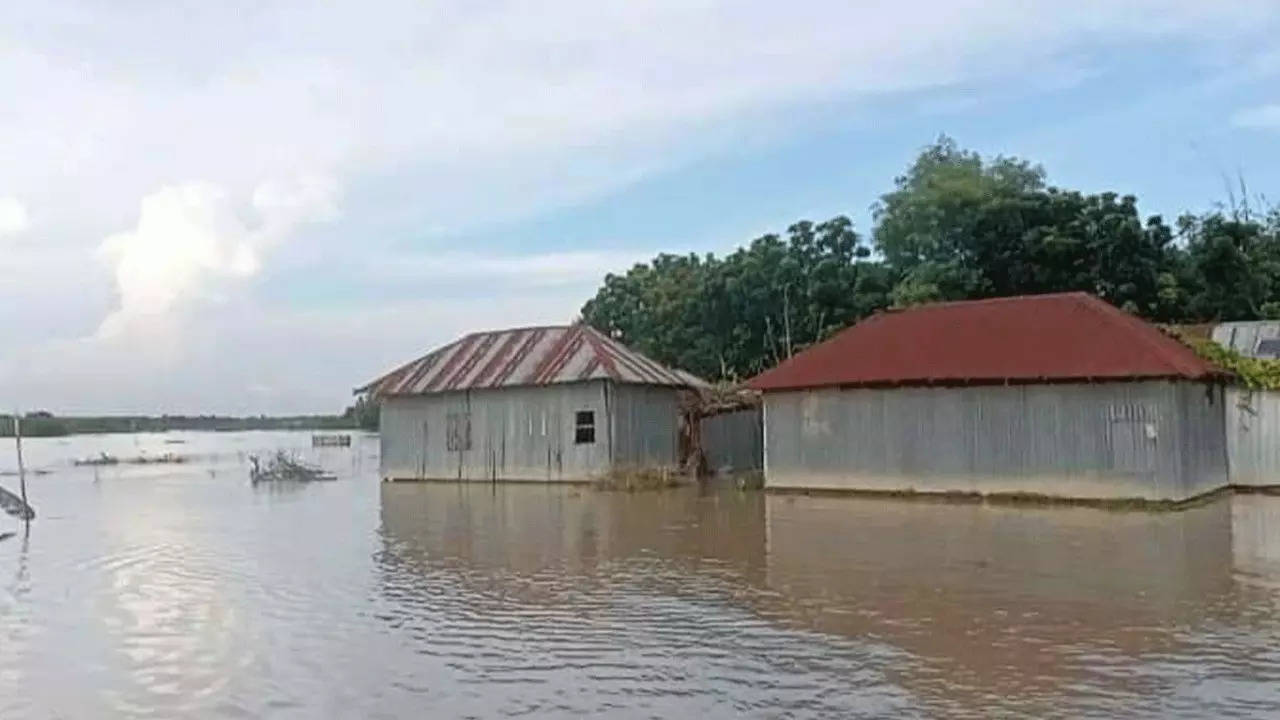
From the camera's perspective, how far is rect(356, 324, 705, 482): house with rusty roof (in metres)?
31.3

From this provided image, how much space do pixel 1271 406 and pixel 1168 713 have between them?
18.3m

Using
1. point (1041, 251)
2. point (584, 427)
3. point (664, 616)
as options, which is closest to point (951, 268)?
point (1041, 251)

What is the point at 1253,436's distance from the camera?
24.4 meters

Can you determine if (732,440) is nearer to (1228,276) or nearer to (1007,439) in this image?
(1007,439)

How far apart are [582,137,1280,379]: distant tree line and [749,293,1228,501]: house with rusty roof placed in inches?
458

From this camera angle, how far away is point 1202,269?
3744cm

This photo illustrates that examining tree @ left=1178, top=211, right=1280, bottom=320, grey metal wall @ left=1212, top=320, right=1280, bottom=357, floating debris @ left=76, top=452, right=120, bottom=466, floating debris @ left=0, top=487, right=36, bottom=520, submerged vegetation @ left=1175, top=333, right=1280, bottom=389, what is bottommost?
floating debris @ left=0, top=487, right=36, bottom=520

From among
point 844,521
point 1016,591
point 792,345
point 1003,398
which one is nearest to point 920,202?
point 792,345

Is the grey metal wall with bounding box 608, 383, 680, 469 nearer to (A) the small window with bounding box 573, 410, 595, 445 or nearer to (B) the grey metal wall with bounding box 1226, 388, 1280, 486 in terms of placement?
(A) the small window with bounding box 573, 410, 595, 445

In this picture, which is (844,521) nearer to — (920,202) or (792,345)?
(792,345)

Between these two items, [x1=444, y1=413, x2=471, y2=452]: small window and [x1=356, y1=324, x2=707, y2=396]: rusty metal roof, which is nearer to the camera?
[x1=356, y1=324, x2=707, y2=396]: rusty metal roof

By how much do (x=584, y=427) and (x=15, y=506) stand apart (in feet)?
42.0

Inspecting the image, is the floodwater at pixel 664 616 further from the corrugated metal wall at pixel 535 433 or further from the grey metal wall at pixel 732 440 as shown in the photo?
the grey metal wall at pixel 732 440

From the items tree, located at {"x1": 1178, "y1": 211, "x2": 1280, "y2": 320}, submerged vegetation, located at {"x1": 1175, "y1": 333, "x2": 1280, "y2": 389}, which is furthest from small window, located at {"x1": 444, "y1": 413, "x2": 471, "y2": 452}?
tree, located at {"x1": 1178, "y1": 211, "x2": 1280, "y2": 320}
